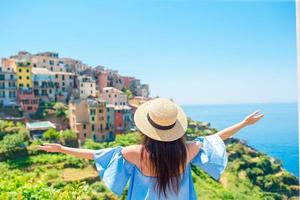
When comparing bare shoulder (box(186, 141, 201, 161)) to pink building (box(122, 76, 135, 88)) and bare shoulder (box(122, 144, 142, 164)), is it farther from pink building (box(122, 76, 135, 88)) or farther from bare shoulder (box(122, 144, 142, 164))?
pink building (box(122, 76, 135, 88))

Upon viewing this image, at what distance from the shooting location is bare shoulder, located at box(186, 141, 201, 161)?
817 millimetres

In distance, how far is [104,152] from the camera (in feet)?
2.71

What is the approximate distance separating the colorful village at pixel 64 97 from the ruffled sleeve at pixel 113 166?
6381mm

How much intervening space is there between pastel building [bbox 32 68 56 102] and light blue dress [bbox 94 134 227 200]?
867 cm

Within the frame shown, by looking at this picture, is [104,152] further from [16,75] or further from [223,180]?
[16,75]

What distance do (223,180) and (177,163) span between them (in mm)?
7288

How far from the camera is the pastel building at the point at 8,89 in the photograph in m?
8.30

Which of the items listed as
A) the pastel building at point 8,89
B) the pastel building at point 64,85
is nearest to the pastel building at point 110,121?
the pastel building at point 64,85

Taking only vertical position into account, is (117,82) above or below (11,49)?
below

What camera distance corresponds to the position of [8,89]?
843cm

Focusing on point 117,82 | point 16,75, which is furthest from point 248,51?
point 16,75

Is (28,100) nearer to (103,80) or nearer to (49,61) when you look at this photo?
(49,61)

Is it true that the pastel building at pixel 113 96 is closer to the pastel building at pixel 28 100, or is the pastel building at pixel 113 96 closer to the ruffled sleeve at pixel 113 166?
the pastel building at pixel 28 100

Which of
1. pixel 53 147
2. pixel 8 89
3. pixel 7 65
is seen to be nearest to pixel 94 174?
pixel 8 89
